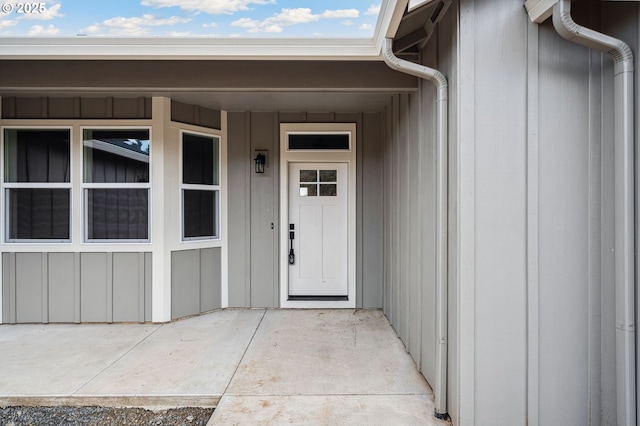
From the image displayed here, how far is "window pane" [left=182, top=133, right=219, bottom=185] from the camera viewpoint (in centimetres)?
379

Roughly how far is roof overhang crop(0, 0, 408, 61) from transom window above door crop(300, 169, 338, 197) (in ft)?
5.96

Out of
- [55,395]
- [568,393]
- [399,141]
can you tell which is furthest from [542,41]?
[55,395]

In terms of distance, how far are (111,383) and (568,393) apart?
286cm

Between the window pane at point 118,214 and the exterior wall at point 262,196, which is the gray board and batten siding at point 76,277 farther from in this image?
the exterior wall at point 262,196

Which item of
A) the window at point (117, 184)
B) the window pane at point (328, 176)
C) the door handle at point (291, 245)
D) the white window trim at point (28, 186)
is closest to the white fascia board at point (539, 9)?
the window pane at point (328, 176)

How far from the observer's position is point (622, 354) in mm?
1639

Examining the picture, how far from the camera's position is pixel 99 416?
211 centimetres

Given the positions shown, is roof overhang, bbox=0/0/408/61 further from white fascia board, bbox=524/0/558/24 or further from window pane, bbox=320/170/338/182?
window pane, bbox=320/170/338/182

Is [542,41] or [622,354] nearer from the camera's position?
[622,354]

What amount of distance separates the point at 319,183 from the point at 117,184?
7.38 feet

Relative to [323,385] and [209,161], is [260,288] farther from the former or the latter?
[323,385]

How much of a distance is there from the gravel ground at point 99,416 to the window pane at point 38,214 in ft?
6.43

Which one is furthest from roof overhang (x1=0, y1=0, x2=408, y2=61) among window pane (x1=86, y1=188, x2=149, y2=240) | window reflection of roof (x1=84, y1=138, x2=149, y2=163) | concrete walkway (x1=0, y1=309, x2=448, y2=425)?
concrete walkway (x1=0, y1=309, x2=448, y2=425)
